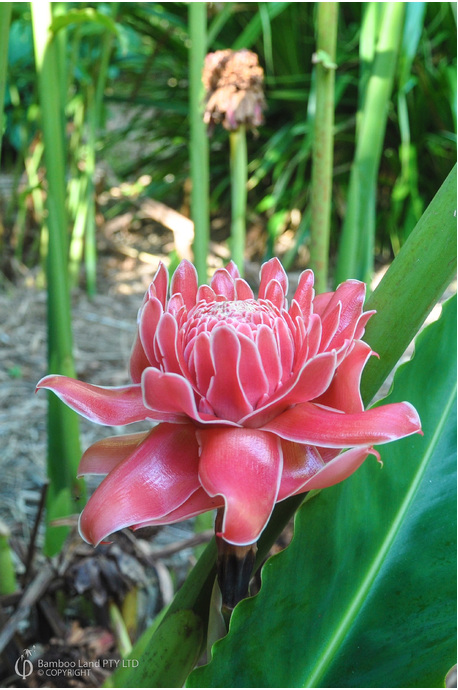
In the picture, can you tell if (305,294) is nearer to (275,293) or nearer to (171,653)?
(275,293)

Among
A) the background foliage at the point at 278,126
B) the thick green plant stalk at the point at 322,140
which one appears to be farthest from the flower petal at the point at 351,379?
the background foliage at the point at 278,126

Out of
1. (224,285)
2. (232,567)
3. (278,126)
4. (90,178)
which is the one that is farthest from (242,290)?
(278,126)

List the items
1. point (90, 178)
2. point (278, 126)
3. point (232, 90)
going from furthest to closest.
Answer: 1. point (278, 126)
2. point (90, 178)
3. point (232, 90)

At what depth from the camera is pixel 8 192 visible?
1960 mm

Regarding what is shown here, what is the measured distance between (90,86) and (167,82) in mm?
814

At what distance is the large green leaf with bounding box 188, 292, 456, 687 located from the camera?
23 cm

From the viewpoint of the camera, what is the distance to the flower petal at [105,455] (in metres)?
0.22

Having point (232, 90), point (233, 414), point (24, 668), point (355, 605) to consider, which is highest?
point (232, 90)

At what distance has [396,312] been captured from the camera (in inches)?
8.5

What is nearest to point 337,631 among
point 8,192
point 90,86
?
point 90,86

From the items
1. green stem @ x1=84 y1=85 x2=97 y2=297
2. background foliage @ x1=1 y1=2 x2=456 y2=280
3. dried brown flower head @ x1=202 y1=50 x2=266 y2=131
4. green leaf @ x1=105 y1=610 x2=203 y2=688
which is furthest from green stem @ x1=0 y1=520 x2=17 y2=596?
background foliage @ x1=1 y1=2 x2=456 y2=280

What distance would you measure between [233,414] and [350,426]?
0.04 metres

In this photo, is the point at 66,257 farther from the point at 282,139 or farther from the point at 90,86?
the point at 282,139

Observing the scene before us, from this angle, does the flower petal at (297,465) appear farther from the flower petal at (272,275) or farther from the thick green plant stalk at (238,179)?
the thick green plant stalk at (238,179)
